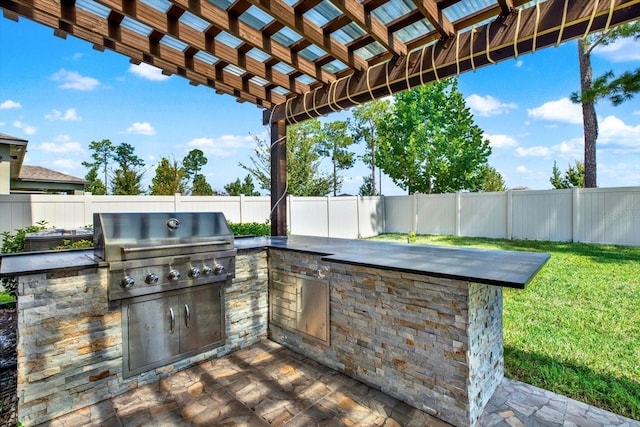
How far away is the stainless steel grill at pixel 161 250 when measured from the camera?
241 cm

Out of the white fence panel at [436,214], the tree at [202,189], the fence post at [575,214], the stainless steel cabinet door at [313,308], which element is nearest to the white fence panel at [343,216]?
the white fence panel at [436,214]

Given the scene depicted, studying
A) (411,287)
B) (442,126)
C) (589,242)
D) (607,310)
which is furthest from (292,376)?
(442,126)

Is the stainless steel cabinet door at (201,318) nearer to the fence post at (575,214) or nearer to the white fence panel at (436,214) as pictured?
the fence post at (575,214)

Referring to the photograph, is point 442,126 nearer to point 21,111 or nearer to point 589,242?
point 589,242

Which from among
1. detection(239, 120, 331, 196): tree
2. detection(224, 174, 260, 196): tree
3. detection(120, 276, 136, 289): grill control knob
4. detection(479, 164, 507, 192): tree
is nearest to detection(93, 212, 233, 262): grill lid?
detection(120, 276, 136, 289): grill control knob

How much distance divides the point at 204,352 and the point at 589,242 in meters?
9.33

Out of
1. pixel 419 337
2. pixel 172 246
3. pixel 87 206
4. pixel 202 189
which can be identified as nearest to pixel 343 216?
pixel 87 206

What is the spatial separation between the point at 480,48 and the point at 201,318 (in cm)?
313

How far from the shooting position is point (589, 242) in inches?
312

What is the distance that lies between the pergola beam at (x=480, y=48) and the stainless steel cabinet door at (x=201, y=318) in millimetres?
2198

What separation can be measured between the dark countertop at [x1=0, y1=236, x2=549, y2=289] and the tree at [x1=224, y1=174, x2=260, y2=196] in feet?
52.0

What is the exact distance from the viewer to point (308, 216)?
9516 millimetres

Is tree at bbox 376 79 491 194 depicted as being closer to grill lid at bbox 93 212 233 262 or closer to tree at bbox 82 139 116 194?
grill lid at bbox 93 212 233 262

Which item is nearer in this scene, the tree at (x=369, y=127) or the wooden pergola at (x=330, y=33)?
the wooden pergola at (x=330, y=33)
